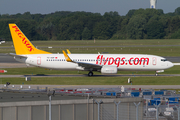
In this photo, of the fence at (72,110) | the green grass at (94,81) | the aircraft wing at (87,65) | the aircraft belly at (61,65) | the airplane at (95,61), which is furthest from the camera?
the aircraft belly at (61,65)

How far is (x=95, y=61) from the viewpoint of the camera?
57.4 m

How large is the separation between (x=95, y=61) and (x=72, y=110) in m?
37.9

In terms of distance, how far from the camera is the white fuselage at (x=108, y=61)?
56.5 meters

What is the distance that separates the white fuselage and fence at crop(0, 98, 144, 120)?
36019 mm

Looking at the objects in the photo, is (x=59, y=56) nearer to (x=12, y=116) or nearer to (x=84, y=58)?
(x=84, y=58)

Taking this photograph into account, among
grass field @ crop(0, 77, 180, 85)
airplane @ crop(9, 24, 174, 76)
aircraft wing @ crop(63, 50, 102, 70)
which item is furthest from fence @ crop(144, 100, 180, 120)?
aircraft wing @ crop(63, 50, 102, 70)

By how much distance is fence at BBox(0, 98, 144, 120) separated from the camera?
18.6 metres

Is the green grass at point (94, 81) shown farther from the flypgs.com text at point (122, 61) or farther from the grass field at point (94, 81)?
the flypgs.com text at point (122, 61)

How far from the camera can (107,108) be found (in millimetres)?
20234

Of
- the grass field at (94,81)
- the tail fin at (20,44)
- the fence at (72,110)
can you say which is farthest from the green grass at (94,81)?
the fence at (72,110)

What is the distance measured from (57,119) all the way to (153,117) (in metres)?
7.33

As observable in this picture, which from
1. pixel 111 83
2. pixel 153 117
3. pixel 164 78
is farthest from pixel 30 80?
pixel 153 117

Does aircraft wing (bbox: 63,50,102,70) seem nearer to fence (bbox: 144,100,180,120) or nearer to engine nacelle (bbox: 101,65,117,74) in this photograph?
engine nacelle (bbox: 101,65,117,74)

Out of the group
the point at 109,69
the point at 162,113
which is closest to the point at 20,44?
the point at 109,69
